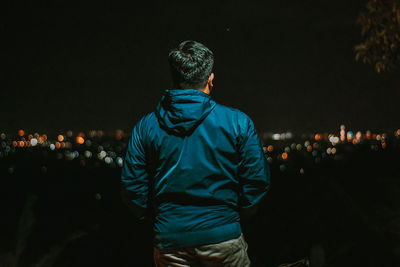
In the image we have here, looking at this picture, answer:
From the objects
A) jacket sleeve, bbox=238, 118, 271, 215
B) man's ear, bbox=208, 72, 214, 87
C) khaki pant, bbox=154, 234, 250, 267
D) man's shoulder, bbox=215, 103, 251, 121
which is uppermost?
man's ear, bbox=208, 72, 214, 87

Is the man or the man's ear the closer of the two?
→ the man

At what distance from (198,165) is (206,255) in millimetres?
572

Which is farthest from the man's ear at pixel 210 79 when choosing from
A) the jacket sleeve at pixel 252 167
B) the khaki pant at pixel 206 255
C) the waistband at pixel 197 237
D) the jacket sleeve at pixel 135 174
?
the khaki pant at pixel 206 255

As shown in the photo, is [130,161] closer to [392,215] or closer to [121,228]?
[392,215]

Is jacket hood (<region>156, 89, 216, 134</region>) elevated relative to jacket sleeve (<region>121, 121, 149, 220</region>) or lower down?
elevated

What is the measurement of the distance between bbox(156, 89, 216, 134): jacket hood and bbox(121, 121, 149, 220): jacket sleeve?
0.22 m

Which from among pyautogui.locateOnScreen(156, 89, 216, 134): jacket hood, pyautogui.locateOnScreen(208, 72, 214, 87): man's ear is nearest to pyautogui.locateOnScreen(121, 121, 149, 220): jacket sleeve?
pyautogui.locateOnScreen(156, 89, 216, 134): jacket hood

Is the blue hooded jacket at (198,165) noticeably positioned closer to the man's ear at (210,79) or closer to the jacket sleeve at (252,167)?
the jacket sleeve at (252,167)

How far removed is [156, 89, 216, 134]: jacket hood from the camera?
2.28m

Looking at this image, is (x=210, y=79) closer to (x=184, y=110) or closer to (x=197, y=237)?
(x=184, y=110)

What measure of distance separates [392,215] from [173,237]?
519 centimetres

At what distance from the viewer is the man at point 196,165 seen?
7.49ft

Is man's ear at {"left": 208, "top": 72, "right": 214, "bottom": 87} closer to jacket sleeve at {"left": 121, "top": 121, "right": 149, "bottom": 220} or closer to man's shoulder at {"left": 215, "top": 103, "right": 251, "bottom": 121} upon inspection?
man's shoulder at {"left": 215, "top": 103, "right": 251, "bottom": 121}

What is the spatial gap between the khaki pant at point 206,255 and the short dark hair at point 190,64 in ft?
3.34
